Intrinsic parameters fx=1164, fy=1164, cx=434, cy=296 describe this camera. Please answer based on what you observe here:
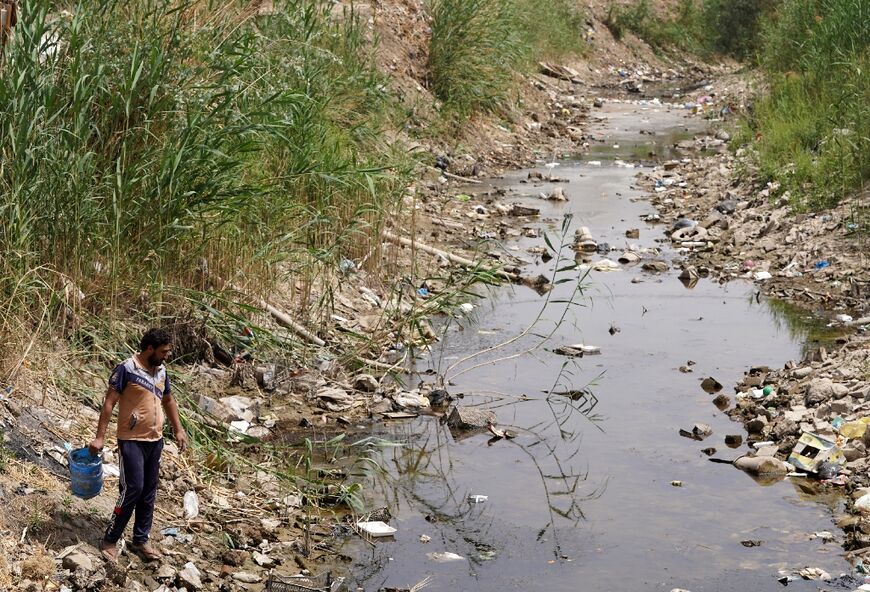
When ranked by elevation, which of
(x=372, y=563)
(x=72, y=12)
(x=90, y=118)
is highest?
(x=72, y=12)

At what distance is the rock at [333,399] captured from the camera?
5973 mm

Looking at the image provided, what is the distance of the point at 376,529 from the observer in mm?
4672

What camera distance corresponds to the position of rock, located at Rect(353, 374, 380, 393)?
6219mm

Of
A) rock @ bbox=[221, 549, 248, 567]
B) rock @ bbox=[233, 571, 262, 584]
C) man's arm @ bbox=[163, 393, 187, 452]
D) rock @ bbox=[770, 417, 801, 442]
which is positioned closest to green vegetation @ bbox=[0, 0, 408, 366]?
man's arm @ bbox=[163, 393, 187, 452]

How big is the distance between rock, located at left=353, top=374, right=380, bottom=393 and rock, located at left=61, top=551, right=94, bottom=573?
257 cm

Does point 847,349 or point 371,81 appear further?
point 371,81

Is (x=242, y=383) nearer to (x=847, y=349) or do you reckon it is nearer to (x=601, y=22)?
(x=847, y=349)

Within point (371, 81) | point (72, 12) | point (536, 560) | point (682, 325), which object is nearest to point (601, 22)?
point (371, 81)

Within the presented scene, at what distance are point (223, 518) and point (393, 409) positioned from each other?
5.41ft

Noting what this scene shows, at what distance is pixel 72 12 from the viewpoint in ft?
20.0

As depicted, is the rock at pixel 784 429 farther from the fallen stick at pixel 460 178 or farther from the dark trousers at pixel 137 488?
the fallen stick at pixel 460 178

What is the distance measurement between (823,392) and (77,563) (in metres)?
3.82

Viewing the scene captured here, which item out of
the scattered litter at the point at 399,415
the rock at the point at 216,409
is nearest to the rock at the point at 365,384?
the scattered litter at the point at 399,415

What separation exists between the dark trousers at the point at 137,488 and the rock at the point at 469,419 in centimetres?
217
